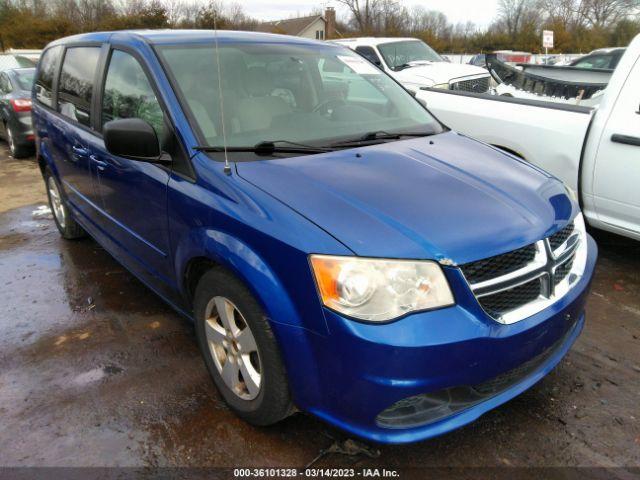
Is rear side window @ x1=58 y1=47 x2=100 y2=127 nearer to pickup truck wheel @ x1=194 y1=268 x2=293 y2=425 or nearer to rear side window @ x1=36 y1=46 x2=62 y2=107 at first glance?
rear side window @ x1=36 y1=46 x2=62 y2=107

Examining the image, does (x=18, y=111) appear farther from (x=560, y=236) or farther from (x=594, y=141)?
(x=560, y=236)

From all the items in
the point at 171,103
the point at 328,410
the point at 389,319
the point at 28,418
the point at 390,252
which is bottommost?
the point at 28,418

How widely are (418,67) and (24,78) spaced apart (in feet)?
23.8

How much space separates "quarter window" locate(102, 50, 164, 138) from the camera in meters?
2.81

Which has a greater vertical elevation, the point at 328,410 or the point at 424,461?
the point at 328,410

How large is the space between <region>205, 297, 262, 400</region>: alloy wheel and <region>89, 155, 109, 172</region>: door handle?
1415 mm

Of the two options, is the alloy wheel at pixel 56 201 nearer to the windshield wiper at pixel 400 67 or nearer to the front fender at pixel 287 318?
the front fender at pixel 287 318

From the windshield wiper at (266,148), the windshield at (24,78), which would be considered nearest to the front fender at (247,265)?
the windshield wiper at (266,148)

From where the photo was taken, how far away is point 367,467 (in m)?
2.20

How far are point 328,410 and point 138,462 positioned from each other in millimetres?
938

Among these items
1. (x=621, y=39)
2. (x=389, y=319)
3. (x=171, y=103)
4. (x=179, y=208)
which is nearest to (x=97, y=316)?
(x=179, y=208)

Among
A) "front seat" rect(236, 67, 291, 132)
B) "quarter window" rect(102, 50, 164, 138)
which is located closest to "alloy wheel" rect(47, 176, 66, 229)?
"quarter window" rect(102, 50, 164, 138)

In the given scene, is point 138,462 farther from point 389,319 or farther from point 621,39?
point 621,39

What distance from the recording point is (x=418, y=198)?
221cm
